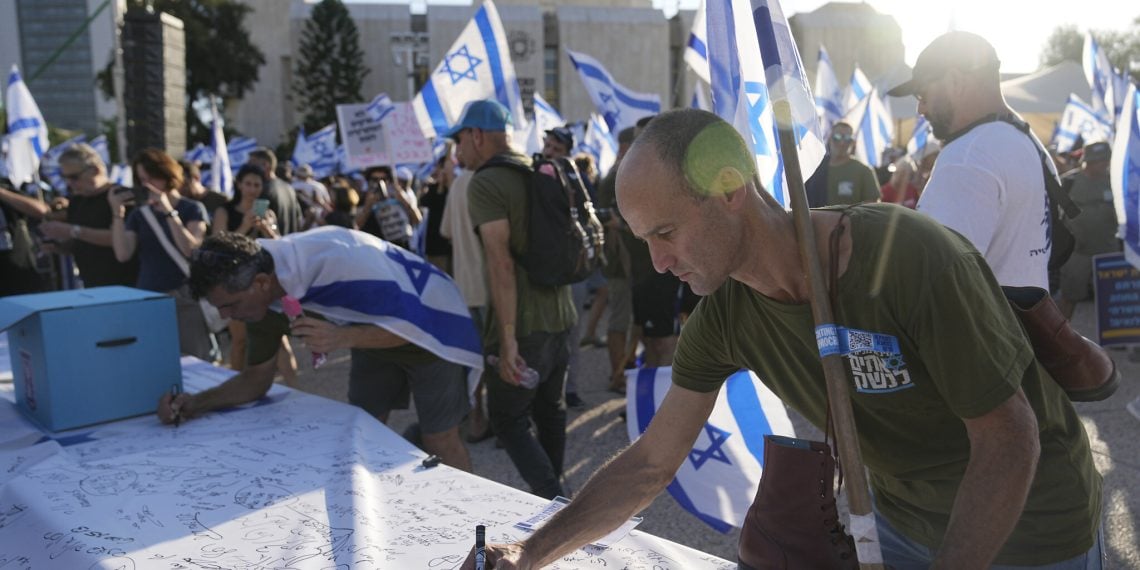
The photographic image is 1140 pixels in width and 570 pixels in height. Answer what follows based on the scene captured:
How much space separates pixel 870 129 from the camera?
1039 centimetres

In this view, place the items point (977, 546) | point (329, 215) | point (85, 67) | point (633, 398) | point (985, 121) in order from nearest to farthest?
point (977, 546)
point (985, 121)
point (633, 398)
point (329, 215)
point (85, 67)

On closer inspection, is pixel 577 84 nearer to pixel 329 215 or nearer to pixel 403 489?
pixel 329 215

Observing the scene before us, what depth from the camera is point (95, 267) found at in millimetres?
5570

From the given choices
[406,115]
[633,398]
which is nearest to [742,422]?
[633,398]

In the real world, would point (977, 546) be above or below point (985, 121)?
below

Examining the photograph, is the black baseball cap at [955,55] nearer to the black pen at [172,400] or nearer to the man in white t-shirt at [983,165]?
the man in white t-shirt at [983,165]

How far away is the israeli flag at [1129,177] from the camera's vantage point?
488 centimetres

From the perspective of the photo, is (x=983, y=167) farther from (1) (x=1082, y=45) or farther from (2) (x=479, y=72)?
(1) (x=1082, y=45)

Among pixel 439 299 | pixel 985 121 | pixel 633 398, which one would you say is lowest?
pixel 633 398

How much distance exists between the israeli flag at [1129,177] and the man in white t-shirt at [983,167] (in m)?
2.97

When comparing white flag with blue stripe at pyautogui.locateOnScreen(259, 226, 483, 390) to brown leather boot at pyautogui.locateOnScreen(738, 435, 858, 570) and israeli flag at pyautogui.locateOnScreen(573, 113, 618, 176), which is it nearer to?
brown leather boot at pyautogui.locateOnScreen(738, 435, 858, 570)

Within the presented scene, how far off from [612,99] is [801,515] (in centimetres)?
842

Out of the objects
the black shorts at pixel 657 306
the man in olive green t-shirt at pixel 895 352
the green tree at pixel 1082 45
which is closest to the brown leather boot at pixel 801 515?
the man in olive green t-shirt at pixel 895 352

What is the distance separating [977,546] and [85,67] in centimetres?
6604
